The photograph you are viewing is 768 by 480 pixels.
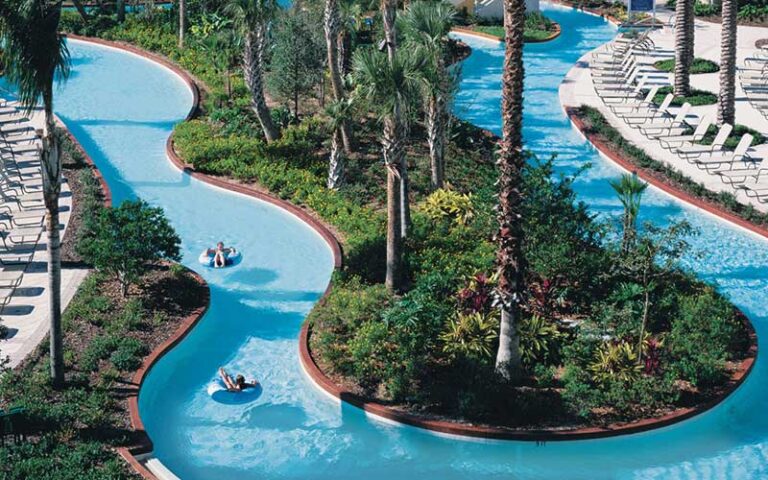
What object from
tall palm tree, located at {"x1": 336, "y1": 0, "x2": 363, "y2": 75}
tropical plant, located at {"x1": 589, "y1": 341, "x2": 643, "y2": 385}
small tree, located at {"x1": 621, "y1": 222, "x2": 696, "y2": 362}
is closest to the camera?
tropical plant, located at {"x1": 589, "y1": 341, "x2": 643, "y2": 385}

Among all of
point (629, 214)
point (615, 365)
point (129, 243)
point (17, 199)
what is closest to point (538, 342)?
point (615, 365)

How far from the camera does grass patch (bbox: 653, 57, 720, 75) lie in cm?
3912

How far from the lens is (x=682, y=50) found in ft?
117

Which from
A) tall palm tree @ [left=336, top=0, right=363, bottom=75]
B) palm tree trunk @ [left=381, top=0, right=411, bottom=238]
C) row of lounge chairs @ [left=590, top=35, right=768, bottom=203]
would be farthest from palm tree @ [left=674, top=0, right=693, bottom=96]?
palm tree trunk @ [left=381, top=0, right=411, bottom=238]

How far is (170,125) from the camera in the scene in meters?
36.0

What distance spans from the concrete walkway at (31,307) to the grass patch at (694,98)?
18.7m

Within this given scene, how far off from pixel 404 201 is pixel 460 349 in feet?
17.2

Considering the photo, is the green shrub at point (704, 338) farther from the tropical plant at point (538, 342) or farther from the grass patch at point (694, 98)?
the grass patch at point (694, 98)

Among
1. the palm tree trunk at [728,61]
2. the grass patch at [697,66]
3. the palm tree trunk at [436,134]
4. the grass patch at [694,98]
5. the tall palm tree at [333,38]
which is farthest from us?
the grass patch at [697,66]

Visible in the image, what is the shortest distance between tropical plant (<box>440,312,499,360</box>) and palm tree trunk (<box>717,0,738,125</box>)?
13.7m

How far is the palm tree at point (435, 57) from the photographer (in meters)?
27.2

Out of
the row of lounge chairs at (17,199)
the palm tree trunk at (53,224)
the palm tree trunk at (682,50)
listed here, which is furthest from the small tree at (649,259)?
the palm tree trunk at (682,50)

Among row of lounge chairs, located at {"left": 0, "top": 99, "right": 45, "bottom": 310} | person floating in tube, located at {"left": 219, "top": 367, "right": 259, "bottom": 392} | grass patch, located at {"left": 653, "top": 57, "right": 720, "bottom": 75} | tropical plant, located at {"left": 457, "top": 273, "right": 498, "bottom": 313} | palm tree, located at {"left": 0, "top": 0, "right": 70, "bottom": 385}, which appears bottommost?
person floating in tube, located at {"left": 219, "top": 367, "right": 259, "bottom": 392}

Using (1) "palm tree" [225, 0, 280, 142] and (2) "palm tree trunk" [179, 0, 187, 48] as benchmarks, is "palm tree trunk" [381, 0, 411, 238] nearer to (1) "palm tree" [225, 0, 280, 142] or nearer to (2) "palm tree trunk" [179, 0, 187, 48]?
(1) "palm tree" [225, 0, 280, 142]
